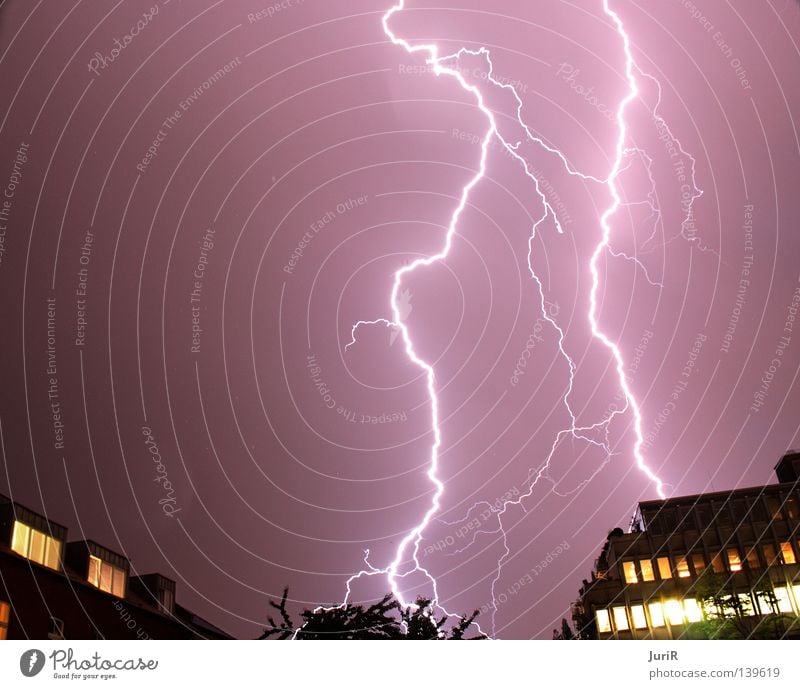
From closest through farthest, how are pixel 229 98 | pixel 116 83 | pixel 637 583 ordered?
1. pixel 116 83
2. pixel 229 98
3. pixel 637 583

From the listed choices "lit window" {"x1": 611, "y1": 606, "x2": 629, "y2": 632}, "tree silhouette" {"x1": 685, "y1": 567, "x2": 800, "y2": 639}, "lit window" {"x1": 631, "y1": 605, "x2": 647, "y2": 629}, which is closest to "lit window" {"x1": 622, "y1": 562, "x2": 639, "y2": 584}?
"lit window" {"x1": 631, "y1": 605, "x2": 647, "y2": 629}

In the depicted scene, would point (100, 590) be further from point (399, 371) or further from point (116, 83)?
point (116, 83)

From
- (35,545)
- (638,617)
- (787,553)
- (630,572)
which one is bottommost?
(638,617)

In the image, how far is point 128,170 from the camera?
496 inches

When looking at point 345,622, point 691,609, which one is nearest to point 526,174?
point 345,622

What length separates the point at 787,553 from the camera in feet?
96.3

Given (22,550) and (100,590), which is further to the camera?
(100,590)

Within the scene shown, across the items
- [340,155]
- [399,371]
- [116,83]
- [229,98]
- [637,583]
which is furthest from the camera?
[637,583]

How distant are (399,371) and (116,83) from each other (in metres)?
7.93

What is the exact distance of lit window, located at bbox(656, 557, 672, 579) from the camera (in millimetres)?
30109

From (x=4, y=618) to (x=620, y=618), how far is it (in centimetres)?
2396
